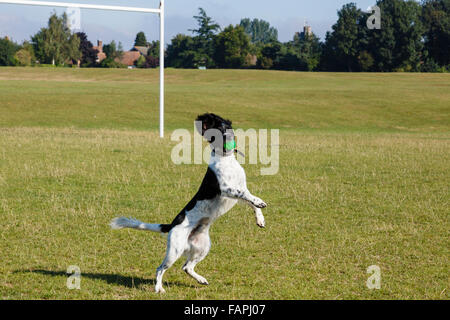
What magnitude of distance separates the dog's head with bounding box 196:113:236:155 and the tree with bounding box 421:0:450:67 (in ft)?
306

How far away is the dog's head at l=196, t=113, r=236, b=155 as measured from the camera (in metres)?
5.08

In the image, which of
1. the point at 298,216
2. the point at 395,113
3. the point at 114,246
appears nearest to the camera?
the point at 114,246

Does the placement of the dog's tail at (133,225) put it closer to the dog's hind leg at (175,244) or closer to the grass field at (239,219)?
the dog's hind leg at (175,244)

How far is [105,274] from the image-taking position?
6.11 metres

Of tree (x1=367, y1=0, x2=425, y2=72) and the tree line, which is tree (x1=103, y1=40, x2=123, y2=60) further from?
tree (x1=367, y1=0, x2=425, y2=72)

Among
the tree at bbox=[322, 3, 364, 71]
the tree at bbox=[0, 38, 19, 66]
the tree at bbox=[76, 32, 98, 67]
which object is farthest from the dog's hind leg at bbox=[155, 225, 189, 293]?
the tree at bbox=[76, 32, 98, 67]

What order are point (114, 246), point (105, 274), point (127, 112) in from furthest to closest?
point (127, 112)
point (114, 246)
point (105, 274)

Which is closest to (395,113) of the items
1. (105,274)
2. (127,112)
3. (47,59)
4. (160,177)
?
(127,112)

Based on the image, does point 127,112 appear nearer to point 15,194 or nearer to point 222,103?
point 222,103

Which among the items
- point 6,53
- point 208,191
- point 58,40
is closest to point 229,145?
point 208,191

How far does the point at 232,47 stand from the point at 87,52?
2703 cm

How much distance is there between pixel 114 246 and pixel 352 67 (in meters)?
87.7

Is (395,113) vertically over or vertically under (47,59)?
under
